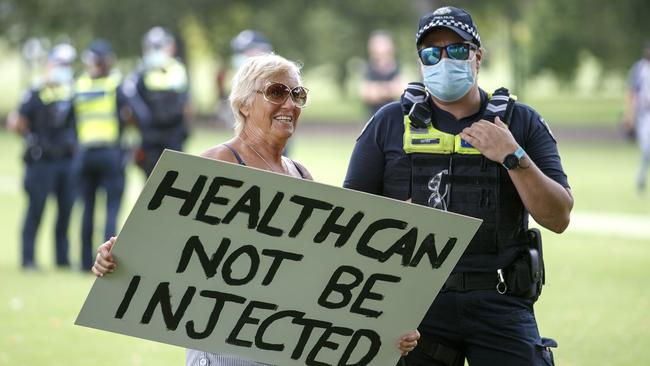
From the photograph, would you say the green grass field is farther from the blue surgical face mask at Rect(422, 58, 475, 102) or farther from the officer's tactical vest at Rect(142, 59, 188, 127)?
the blue surgical face mask at Rect(422, 58, 475, 102)

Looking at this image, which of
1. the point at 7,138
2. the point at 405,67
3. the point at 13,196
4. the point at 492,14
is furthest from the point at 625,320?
the point at 405,67

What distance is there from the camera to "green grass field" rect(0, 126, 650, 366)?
911 centimetres

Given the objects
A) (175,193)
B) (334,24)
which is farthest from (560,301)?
(334,24)

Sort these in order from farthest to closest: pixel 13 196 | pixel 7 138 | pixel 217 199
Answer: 1. pixel 7 138
2. pixel 13 196
3. pixel 217 199

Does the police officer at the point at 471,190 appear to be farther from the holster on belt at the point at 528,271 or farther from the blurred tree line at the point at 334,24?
the blurred tree line at the point at 334,24

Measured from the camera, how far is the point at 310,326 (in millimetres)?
4598

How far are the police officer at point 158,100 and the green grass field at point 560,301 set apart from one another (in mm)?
1644

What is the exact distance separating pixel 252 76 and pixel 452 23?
0.80 m

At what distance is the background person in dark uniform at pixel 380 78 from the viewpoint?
17219 millimetres

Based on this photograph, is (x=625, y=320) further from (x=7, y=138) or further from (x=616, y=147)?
(x=7, y=138)

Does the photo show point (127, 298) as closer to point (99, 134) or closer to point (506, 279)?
point (506, 279)

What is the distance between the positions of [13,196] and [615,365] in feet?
49.9

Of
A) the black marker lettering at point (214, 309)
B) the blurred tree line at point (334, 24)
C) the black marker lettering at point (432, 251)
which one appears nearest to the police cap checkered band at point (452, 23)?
the black marker lettering at point (432, 251)

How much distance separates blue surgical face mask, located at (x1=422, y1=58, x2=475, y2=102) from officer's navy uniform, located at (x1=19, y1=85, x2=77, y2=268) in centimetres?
890
